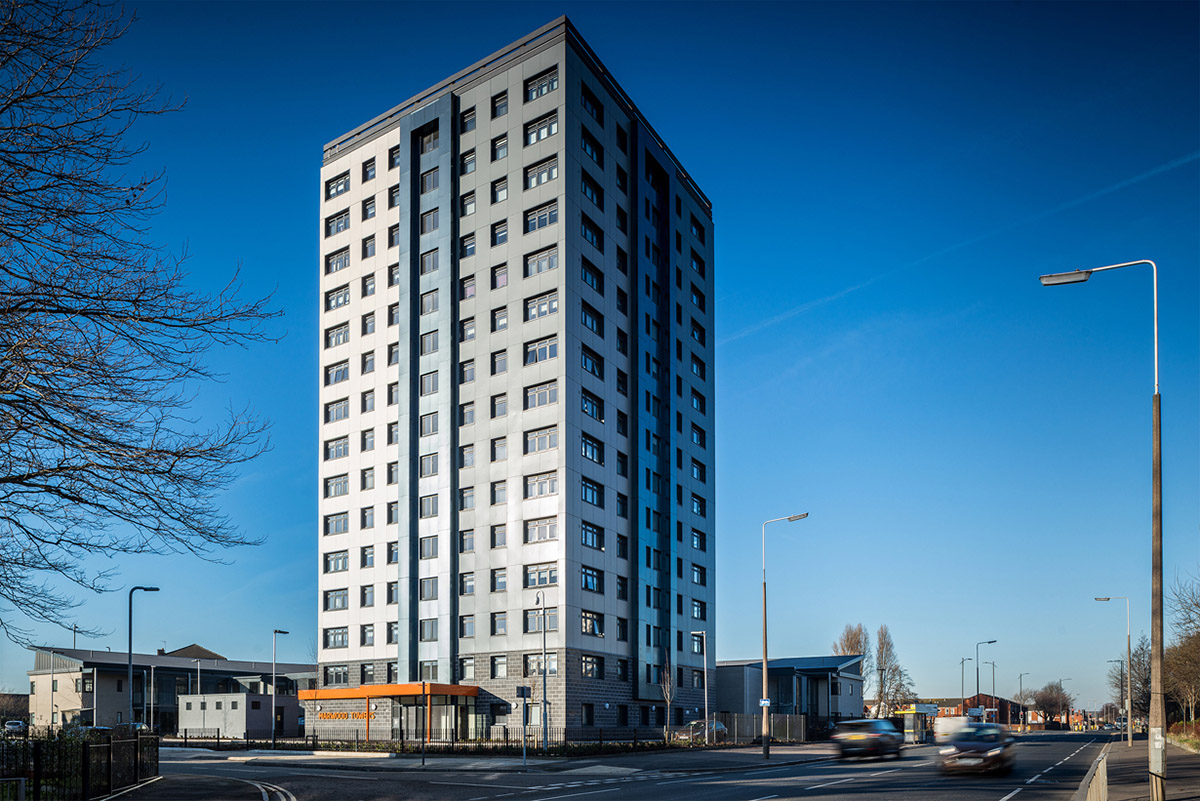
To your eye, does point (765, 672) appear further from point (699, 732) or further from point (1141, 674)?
point (1141, 674)

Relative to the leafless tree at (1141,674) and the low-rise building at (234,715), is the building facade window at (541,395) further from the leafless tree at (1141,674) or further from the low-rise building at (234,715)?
the leafless tree at (1141,674)

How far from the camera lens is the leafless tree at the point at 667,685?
66.6 m

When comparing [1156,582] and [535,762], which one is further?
[535,762]

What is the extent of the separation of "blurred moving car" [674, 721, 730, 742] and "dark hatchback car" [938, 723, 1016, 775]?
33.3 m

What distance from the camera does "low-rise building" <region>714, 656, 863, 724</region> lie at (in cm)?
8194

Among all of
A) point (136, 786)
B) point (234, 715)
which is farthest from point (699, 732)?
point (136, 786)

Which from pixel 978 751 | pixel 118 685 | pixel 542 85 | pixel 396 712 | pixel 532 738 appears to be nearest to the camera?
pixel 978 751

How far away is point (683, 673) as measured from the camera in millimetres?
73062

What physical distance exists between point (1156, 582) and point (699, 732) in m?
51.0

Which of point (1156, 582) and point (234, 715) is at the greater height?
point (1156, 582)

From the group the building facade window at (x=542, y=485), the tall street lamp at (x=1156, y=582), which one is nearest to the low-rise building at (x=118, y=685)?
the building facade window at (x=542, y=485)

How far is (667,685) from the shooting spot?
222ft

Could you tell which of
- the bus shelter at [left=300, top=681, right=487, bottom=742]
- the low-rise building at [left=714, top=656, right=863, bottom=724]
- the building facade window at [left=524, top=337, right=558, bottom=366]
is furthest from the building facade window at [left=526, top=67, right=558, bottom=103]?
the low-rise building at [left=714, top=656, right=863, bottom=724]

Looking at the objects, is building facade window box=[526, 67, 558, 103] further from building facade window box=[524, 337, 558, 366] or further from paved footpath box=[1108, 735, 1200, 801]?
paved footpath box=[1108, 735, 1200, 801]
